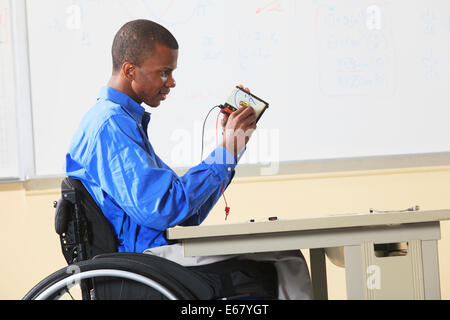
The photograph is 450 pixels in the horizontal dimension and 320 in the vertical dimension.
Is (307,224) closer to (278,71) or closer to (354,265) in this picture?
(354,265)

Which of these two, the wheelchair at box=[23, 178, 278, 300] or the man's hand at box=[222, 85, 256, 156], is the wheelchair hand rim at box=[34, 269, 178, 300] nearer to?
the wheelchair at box=[23, 178, 278, 300]

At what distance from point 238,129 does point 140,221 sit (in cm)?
32

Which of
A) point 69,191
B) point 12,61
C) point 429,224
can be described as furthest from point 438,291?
point 12,61

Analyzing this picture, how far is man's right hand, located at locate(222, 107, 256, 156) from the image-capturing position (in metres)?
1.32

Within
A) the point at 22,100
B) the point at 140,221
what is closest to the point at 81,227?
the point at 140,221

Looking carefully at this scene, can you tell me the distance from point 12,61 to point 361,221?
2083mm

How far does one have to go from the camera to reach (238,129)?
4.45 ft

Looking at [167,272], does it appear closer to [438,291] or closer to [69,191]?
[69,191]

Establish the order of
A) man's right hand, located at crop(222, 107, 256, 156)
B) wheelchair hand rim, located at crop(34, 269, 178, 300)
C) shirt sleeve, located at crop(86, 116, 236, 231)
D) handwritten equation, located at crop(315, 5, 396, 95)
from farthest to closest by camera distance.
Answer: handwritten equation, located at crop(315, 5, 396, 95)
man's right hand, located at crop(222, 107, 256, 156)
shirt sleeve, located at crop(86, 116, 236, 231)
wheelchair hand rim, located at crop(34, 269, 178, 300)

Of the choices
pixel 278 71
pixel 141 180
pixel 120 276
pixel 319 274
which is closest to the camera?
pixel 120 276

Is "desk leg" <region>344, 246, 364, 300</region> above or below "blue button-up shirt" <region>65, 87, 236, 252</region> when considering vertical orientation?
below

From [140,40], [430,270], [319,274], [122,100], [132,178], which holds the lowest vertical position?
[319,274]

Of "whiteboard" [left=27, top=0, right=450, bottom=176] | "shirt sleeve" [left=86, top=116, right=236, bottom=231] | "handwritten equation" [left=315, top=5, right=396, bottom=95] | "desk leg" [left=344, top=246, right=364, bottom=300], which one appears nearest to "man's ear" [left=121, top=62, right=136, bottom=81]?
"shirt sleeve" [left=86, top=116, right=236, bottom=231]

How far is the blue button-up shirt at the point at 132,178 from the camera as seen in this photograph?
1.18m
